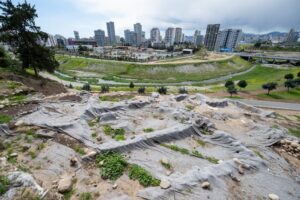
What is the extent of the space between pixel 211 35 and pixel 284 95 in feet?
340

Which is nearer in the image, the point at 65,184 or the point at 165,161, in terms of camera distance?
the point at 65,184

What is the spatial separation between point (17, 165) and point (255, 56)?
83090 millimetres

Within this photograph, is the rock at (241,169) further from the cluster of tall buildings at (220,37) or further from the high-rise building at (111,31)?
the high-rise building at (111,31)

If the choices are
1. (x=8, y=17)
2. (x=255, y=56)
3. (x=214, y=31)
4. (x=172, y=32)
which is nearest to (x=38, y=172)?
(x=8, y=17)

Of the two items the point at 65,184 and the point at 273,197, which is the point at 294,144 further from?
the point at 65,184

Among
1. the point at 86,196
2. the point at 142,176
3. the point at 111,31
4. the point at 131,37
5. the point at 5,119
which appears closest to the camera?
the point at 86,196

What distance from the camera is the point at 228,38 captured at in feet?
374

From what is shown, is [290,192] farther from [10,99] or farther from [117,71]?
[117,71]

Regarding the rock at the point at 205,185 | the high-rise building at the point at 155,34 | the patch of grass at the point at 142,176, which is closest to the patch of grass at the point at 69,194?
the patch of grass at the point at 142,176

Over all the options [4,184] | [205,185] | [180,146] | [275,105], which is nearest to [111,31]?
[275,105]

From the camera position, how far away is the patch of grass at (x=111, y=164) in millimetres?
5822

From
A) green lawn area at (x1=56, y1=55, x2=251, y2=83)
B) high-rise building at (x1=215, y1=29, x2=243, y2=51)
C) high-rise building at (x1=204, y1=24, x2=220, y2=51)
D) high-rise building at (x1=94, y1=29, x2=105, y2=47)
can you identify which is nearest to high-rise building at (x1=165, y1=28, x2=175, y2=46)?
high-rise building at (x1=204, y1=24, x2=220, y2=51)

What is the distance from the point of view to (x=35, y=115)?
9227mm

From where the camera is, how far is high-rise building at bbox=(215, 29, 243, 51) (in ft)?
365
